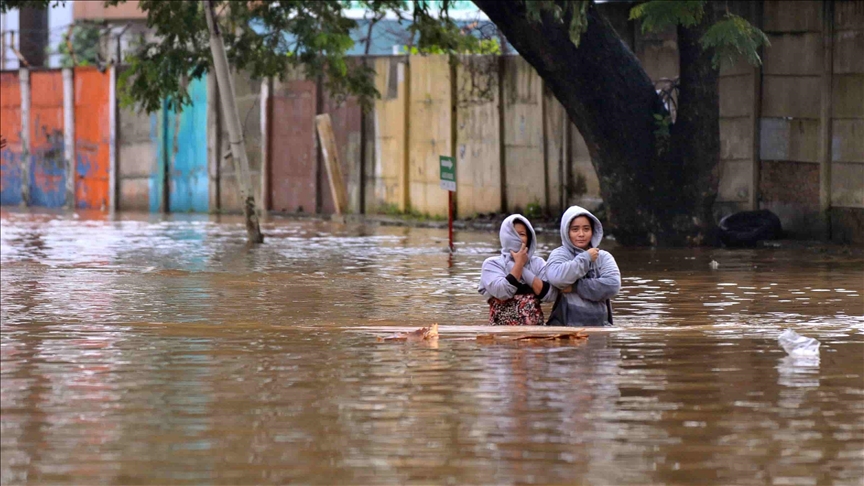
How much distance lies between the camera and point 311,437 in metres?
7.21

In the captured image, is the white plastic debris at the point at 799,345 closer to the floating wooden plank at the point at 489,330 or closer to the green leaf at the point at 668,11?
the floating wooden plank at the point at 489,330

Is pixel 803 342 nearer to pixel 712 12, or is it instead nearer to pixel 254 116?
pixel 712 12

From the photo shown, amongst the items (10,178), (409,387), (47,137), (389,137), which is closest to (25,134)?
(47,137)

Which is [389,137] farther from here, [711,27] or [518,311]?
[518,311]

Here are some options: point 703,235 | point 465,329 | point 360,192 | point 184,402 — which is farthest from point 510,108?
point 184,402

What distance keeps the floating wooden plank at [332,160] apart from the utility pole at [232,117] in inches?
279

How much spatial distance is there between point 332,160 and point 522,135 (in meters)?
4.95

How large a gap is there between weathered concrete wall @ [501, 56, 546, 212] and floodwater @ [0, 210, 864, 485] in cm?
959

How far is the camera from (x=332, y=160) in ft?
96.4

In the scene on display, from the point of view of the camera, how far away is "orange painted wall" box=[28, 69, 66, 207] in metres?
35.8

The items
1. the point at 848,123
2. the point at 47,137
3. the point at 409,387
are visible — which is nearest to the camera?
the point at 409,387

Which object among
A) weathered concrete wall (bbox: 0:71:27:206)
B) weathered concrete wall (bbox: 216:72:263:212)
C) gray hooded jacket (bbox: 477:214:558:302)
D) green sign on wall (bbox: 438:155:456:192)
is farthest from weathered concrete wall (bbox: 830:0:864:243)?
weathered concrete wall (bbox: 0:71:27:206)

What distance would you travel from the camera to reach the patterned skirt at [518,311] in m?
10.6

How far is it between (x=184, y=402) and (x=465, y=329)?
10.5 ft
